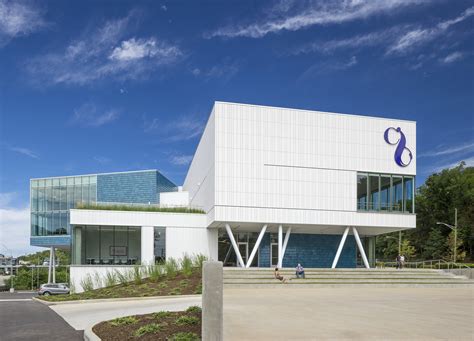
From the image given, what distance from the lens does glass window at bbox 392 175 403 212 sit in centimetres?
3728

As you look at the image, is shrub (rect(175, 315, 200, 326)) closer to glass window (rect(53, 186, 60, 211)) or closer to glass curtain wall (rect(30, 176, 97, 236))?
glass curtain wall (rect(30, 176, 97, 236))

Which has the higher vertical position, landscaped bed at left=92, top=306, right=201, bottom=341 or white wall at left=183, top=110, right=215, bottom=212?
white wall at left=183, top=110, right=215, bottom=212

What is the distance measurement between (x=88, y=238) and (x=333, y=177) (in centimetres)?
1833

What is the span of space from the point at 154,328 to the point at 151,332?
243mm

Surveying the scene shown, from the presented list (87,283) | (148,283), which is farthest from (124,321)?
(87,283)

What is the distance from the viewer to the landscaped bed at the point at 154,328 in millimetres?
9336

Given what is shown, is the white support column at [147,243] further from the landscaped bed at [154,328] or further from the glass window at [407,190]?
the landscaped bed at [154,328]

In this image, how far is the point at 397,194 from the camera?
37.4 meters

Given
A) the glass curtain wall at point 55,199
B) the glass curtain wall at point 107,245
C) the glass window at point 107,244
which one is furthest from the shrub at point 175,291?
the glass curtain wall at point 55,199

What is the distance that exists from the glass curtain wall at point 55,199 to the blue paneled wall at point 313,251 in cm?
2814

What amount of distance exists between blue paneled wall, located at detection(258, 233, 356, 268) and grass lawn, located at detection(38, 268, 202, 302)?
35.8 ft

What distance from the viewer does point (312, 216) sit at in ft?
114

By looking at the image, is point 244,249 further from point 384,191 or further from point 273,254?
point 384,191

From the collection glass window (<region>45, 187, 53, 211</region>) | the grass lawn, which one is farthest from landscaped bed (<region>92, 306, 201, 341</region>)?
glass window (<region>45, 187, 53, 211</region>)
